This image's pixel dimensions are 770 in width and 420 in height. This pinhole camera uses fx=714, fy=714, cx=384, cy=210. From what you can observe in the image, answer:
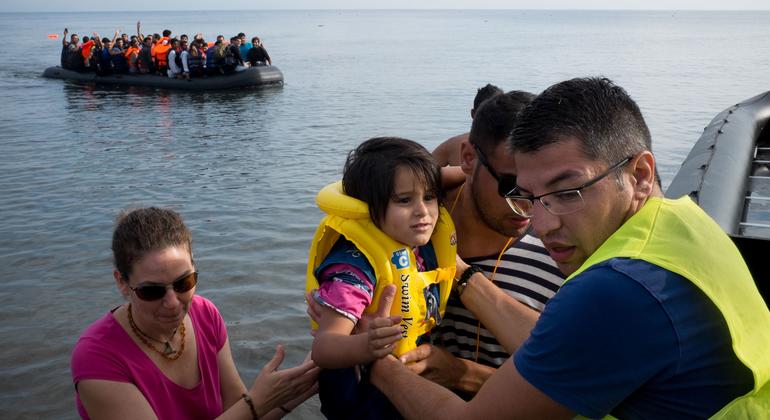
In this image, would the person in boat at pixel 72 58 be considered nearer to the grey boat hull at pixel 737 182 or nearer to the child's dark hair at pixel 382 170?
the grey boat hull at pixel 737 182

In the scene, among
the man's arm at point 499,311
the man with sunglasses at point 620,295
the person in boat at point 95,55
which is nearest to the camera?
the man with sunglasses at point 620,295

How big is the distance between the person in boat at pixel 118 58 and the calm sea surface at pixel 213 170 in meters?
1.04

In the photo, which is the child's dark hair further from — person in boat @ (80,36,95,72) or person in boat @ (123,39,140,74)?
person in boat @ (80,36,95,72)

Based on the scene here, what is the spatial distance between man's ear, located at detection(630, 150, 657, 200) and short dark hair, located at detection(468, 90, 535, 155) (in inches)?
32.1

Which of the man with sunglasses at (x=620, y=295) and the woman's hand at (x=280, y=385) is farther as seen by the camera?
the woman's hand at (x=280, y=385)

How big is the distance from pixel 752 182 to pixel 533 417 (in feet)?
16.4

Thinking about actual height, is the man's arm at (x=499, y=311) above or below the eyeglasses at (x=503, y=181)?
below

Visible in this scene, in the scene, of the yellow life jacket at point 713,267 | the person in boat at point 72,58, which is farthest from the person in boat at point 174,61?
the yellow life jacket at point 713,267

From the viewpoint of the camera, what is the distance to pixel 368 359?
93.4 inches

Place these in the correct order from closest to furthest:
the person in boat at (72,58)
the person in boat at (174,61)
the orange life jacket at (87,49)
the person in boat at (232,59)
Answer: the person in boat at (174,61) → the person in boat at (232,59) → the orange life jacket at (87,49) → the person in boat at (72,58)

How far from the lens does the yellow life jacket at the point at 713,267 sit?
1478 millimetres

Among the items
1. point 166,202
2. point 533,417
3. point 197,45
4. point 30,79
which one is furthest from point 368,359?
point 30,79

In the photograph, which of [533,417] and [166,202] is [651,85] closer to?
[166,202]

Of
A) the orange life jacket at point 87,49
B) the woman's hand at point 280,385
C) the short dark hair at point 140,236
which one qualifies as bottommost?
the orange life jacket at point 87,49
